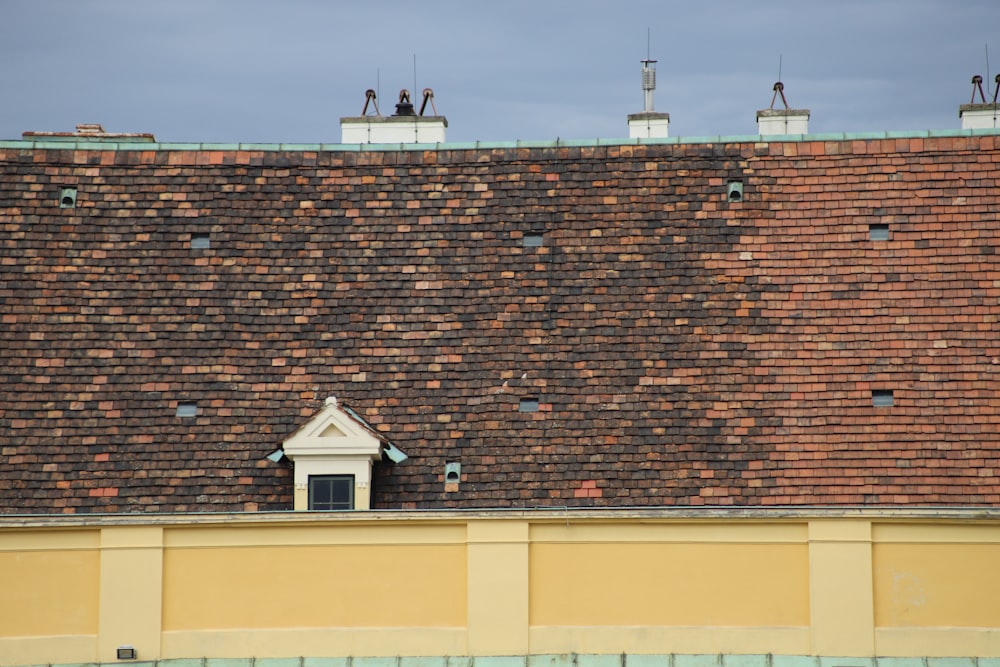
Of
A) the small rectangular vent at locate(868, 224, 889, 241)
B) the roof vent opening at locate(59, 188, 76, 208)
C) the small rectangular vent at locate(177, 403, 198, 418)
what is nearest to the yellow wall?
the small rectangular vent at locate(177, 403, 198, 418)

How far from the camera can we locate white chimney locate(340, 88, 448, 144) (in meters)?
38.7

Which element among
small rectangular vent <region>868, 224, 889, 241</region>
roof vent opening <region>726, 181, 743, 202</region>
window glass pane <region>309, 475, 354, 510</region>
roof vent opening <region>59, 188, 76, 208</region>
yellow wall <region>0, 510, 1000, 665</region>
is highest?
roof vent opening <region>726, 181, 743, 202</region>

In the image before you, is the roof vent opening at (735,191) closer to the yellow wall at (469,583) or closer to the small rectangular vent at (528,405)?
the small rectangular vent at (528,405)

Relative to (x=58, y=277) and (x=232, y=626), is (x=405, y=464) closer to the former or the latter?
(x=232, y=626)

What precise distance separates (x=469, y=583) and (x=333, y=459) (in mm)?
2983

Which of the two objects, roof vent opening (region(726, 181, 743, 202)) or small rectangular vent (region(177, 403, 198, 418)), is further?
roof vent opening (region(726, 181, 743, 202))

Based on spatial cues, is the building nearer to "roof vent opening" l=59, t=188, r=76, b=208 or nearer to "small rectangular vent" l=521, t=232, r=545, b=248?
"roof vent opening" l=59, t=188, r=76, b=208

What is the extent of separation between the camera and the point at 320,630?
29734 millimetres

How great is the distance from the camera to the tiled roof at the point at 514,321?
3034 centimetres

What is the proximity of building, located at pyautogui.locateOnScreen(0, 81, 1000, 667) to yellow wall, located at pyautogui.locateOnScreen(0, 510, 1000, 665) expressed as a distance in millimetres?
49

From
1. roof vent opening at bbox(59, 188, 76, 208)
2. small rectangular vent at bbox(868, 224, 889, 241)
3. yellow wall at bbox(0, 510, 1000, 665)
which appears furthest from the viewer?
roof vent opening at bbox(59, 188, 76, 208)

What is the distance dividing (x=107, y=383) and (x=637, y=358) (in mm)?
9000

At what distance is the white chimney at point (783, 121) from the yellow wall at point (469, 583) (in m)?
11.9

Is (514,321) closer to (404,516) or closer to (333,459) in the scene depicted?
(333,459)
